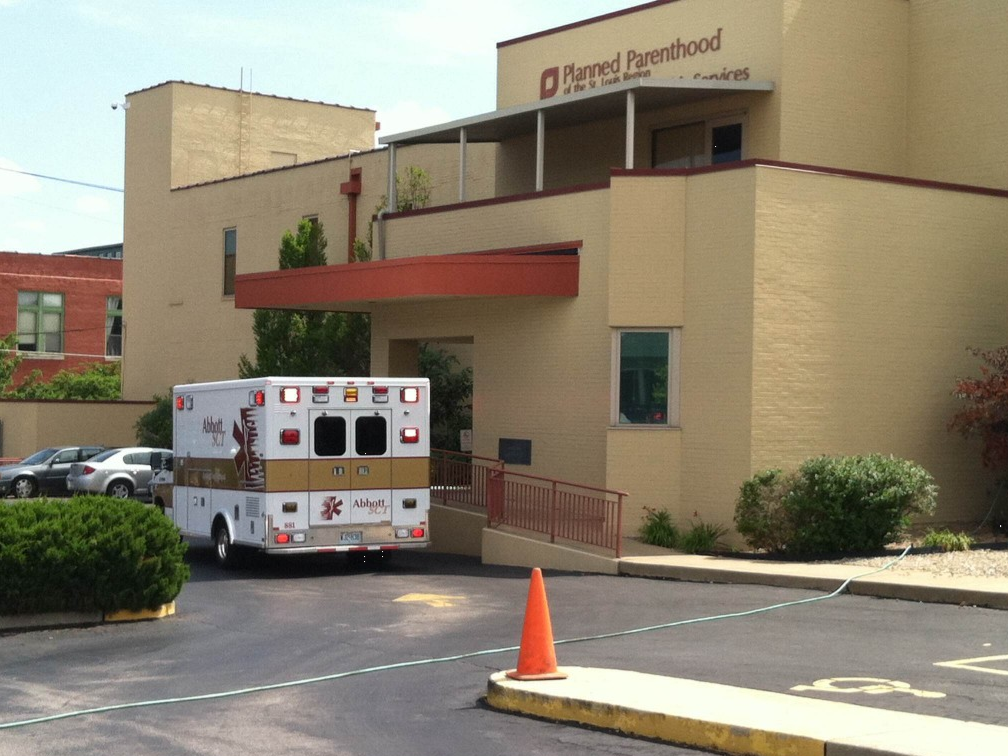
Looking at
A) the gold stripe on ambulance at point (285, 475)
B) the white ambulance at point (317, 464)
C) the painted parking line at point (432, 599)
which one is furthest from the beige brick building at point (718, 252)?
the painted parking line at point (432, 599)

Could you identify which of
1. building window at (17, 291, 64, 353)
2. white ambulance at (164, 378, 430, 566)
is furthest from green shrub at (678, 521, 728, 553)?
building window at (17, 291, 64, 353)

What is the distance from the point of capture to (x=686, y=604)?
16.2 m

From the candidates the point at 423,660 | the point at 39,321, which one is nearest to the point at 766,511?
the point at 423,660

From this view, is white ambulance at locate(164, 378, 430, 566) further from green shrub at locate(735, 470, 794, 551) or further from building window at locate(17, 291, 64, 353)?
building window at locate(17, 291, 64, 353)

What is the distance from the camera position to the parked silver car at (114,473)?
3606 cm

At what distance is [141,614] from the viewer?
1534 centimetres

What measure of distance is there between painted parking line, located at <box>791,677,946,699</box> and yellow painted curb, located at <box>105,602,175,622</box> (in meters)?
7.50

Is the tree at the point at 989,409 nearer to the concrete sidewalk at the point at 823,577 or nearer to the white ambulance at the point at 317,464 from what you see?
the concrete sidewalk at the point at 823,577

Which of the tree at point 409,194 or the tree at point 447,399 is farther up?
the tree at point 409,194

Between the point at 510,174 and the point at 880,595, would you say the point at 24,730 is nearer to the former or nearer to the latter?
the point at 880,595

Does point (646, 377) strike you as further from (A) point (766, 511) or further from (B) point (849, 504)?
(B) point (849, 504)

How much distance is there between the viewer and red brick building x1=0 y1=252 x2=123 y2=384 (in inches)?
2234

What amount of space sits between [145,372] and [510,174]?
17.6 metres

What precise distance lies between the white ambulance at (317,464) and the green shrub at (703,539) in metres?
3.74
